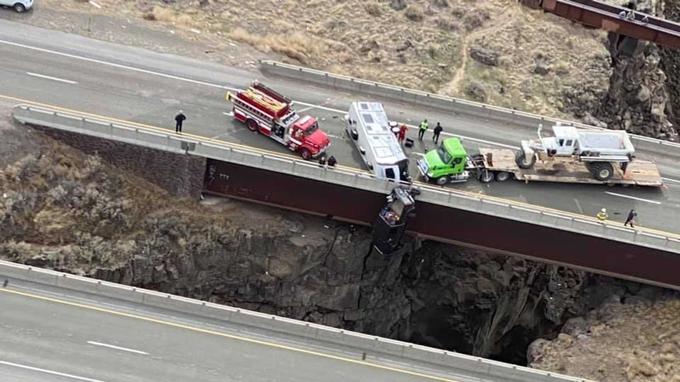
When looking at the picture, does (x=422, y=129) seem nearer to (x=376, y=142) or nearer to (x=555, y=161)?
(x=376, y=142)

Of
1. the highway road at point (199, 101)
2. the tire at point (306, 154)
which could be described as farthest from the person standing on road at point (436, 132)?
the tire at point (306, 154)

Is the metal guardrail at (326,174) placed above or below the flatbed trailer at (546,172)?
below

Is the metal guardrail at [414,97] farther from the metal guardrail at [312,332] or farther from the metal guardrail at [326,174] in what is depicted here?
the metal guardrail at [312,332]

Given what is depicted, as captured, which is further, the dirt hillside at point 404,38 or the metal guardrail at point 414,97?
the dirt hillside at point 404,38

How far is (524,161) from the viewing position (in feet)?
128

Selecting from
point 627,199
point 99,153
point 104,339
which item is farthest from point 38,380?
point 627,199

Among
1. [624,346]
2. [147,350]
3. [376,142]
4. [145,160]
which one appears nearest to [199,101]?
[145,160]

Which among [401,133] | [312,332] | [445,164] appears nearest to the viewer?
[312,332]

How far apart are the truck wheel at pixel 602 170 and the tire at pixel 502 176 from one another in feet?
13.9

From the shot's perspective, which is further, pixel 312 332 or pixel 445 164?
pixel 445 164

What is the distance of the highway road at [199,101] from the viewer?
127 feet

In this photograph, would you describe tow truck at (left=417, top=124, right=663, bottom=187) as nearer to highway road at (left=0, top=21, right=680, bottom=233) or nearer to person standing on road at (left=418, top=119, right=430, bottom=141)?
highway road at (left=0, top=21, right=680, bottom=233)

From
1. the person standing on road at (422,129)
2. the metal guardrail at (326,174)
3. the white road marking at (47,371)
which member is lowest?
the white road marking at (47,371)

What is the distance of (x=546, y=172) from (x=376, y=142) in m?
8.81
